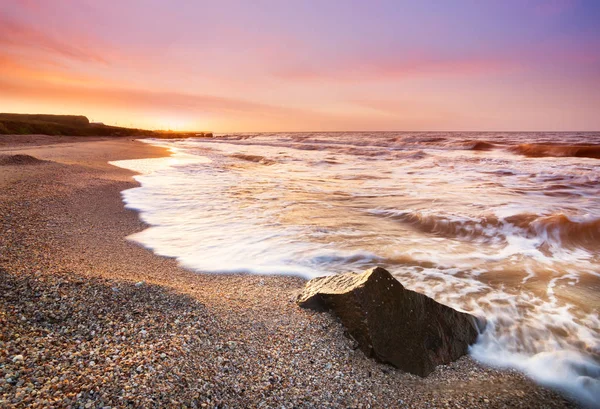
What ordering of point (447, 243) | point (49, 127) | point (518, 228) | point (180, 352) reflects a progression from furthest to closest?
point (49, 127)
point (518, 228)
point (447, 243)
point (180, 352)

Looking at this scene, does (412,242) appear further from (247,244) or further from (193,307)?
(193,307)

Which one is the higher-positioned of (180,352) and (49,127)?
(49,127)

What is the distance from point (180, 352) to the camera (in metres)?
1.98

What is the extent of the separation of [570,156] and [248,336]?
79.1 ft

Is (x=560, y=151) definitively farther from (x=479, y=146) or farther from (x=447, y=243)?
(x=447, y=243)

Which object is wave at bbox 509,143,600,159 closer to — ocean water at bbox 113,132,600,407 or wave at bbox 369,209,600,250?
Result: ocean water at bbox 113,132,600,407

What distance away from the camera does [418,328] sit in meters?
2.52

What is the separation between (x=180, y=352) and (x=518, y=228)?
6267 millimetres

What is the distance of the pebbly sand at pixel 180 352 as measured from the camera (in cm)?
162

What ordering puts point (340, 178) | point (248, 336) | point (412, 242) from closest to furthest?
point (248, 336) < point (412, 242) < point (340, 178)

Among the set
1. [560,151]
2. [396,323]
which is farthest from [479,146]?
[396,323]

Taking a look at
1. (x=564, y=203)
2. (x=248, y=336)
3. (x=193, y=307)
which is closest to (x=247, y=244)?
(x=193, y=307)

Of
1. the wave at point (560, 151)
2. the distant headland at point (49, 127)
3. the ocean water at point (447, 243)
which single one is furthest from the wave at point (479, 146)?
the distant headland at point (49, 127)

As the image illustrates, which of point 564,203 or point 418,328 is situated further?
point 564,203
